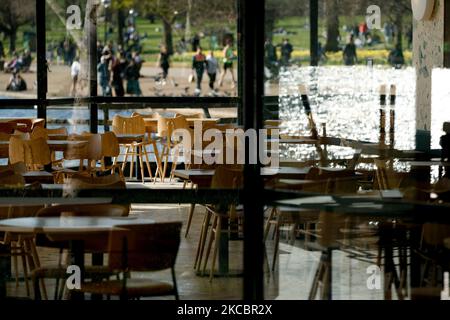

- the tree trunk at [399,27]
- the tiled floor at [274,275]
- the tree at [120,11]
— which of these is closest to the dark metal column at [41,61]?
the tree trunk at [399,27]

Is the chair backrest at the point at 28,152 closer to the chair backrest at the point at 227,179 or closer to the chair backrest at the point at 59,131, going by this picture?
the chair backrest at the point at 59,131

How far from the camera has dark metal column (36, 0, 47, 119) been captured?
11.1 metres

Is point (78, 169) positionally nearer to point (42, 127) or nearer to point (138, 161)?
point (42, 127)

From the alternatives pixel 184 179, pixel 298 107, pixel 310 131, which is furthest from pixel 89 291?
pixel 298 107

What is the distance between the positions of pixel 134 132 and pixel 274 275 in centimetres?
726

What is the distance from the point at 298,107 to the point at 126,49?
1018 centimetres

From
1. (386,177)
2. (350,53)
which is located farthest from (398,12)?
(386,177)

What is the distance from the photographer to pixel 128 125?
1283 centimetres

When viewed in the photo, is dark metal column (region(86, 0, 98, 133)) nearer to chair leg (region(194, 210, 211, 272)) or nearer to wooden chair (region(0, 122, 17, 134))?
wooden chair (region(0, 122, 17, 134))

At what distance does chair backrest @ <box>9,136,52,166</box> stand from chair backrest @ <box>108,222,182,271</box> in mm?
4221

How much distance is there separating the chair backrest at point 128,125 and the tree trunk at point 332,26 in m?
2.91

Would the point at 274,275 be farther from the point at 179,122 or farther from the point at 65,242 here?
the point at 179,122

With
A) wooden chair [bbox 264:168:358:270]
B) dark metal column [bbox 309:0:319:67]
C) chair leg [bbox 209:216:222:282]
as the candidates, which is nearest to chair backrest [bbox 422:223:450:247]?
wooden chair [bbox 264:168:358:270]

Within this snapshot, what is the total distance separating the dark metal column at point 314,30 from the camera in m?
10.6
